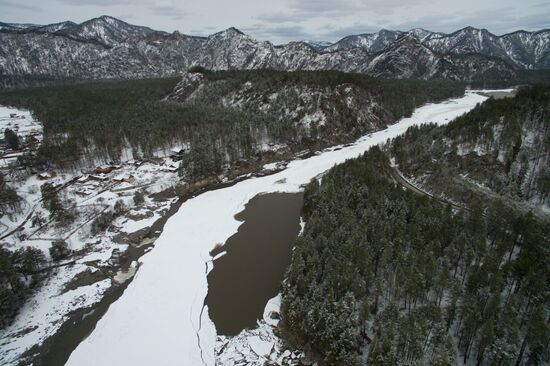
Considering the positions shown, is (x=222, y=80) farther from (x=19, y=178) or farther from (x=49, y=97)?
(x=19, y=178)

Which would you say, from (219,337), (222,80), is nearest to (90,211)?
(219,337)

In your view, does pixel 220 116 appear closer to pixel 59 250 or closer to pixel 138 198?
pixel 138 198

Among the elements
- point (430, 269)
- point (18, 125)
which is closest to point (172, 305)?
point (430, 269)

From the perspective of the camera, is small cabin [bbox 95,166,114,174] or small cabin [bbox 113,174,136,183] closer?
small cabin [bbox 113,174,136,183]

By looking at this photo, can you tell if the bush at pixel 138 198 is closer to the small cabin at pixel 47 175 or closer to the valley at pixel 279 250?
the valley at pixel 279 250

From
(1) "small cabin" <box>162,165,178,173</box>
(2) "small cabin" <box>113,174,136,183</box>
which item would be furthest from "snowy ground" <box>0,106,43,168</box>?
(1) "small cabin" <box>162,165,178,173</box>

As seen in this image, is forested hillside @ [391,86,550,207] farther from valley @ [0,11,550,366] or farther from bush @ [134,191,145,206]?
bush @ [134,191,145,206]

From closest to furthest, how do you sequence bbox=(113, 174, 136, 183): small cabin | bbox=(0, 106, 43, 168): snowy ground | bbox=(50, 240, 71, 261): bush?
bbox=(50, 240, 71, 261): bush
bbox=(113, 174, 136, 183): small cabin
bbox=(0, 106, 43, 168): snowy ground
